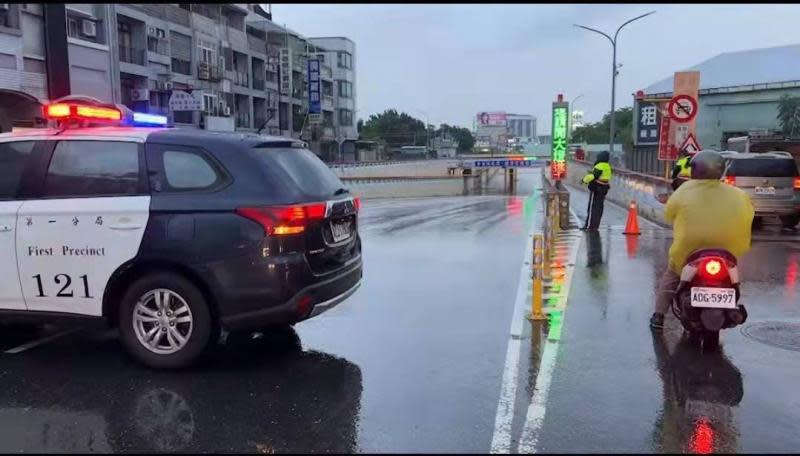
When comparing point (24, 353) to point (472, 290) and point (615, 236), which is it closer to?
point (472, 290)

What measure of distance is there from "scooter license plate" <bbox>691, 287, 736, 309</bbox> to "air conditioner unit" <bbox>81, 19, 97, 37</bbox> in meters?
28.1

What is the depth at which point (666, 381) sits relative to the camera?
16.5 feet

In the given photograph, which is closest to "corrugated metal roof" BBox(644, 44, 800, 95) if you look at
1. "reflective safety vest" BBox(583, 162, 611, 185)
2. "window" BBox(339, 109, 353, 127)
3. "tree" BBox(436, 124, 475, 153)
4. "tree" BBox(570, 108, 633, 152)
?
"tree" BBox(570, 108, 633, 152)

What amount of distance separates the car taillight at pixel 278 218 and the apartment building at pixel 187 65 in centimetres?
576

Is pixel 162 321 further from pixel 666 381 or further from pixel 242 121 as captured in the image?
pixel 242 121

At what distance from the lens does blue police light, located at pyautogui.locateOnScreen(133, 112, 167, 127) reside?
6.19 m

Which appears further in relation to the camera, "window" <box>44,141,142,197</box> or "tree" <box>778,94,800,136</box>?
"tree" <box>778,94,800,136</box>

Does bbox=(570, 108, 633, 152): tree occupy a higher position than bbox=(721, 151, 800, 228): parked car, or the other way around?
bbox=(570, 108, 633, 152): tree

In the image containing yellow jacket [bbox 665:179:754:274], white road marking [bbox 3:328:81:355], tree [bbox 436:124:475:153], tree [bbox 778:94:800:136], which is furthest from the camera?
tree [bbox 436:124:475:153]

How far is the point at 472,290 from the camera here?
820cm

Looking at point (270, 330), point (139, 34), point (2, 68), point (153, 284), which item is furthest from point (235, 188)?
point (139, 34)

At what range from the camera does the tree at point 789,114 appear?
49.4 meters

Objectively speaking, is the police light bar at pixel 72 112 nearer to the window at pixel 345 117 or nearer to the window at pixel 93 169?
the window at pixel 93 169

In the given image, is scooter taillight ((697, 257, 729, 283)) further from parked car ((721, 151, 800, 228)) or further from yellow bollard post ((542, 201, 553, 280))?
parked car ((721, 151, 800, 228))
